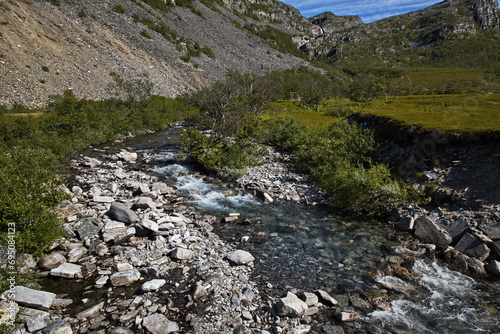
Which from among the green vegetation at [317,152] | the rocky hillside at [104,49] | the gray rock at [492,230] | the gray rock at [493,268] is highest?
the rocky hillside at [104,49]

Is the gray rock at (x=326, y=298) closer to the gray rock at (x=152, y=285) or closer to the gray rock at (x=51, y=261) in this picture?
the gray rock at (x=152, y=285)

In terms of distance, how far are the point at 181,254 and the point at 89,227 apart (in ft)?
14.0

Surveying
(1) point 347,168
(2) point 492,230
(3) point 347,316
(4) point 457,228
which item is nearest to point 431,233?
(4) point 457,228

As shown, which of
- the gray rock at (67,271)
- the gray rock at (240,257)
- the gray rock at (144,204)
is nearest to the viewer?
the gray rock at (67,271)

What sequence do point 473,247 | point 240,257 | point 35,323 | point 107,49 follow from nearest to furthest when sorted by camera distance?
point 35,323, point 240,257, point 473,247, point 107,49

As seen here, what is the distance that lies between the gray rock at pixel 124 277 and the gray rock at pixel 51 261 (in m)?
2.13

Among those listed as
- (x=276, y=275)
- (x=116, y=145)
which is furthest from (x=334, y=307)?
(x=116, y=145)

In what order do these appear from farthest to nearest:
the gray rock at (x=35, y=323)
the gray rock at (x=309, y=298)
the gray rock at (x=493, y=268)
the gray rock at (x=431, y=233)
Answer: the gray rock at (x=431, y=233) < the gray rock at (x=493, y=268) < the gray rock at (x=309, y=298) < the gray rock at (x=35, y=323)

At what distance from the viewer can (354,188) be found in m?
15.6

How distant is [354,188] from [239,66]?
8618 centimetres

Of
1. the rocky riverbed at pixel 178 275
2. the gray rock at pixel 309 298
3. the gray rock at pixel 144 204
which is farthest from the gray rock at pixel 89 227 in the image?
the gray rock at pixel 309 298

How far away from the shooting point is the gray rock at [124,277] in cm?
872

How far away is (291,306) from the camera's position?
7781mm

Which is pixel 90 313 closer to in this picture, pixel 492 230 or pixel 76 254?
pixel 76 254
